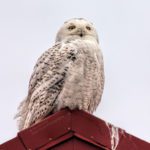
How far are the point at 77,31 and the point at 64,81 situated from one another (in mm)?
1302

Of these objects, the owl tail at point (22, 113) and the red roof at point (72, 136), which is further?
the owl tail at point (22, 113)

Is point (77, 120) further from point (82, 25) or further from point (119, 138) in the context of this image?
point (82, 25)

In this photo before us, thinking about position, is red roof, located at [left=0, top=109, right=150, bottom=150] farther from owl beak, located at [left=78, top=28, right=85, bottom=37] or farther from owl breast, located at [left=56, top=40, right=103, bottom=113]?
owl beak, located at [left=78, top=28, right=85, bottom=37]

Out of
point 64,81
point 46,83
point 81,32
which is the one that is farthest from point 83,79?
point 81,32

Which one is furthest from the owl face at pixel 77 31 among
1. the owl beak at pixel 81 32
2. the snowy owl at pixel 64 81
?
the snowy owl at pixel 64 81

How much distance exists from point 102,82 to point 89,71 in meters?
0.29

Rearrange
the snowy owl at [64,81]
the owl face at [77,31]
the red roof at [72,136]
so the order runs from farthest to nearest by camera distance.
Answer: the owl face at [77,31] → the snowy owl at [64,81] → the red roof at [72,136]

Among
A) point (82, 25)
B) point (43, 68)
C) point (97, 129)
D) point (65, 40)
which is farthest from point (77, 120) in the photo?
point (82, 25)

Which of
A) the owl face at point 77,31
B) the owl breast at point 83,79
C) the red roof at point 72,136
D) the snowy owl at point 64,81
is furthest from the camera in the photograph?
the owl face at point 77,31

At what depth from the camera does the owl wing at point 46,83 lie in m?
5.56

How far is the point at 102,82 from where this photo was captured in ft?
19.8

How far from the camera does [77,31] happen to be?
6.73 meters

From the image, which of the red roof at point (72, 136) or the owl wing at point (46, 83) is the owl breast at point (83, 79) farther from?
the red roof at point (72, 136)

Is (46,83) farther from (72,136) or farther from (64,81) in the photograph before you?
(72,136)
